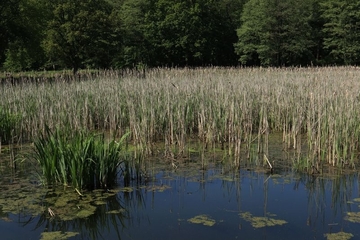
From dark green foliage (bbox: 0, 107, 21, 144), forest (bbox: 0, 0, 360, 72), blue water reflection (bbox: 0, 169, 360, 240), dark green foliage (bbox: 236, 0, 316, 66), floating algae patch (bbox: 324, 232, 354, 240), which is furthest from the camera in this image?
dark green foliage (bbox: 236, 0, 316, 66)

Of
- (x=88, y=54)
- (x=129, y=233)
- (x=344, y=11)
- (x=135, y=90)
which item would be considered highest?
(x=344, y=11)

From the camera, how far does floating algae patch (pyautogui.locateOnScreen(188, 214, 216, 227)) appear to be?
4.49 metres

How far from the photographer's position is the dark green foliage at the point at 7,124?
7.91 metres

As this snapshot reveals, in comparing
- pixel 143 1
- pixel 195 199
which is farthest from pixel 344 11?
pixel 195 199

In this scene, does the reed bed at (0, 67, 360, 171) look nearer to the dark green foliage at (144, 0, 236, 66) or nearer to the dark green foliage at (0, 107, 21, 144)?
the dark green foliage at (0, 107, 21, 144)

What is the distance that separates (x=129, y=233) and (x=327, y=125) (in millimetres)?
3860

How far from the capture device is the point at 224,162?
6.64 metres

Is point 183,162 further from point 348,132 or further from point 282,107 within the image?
point 282,107

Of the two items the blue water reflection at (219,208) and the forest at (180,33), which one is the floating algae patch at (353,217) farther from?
the forest at (180,33)

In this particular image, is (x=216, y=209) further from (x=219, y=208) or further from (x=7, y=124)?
(x=7, y=124)

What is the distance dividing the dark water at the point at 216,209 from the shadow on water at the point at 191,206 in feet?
0.03

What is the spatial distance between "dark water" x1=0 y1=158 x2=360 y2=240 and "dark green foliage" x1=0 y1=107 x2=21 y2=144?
7.25 ft

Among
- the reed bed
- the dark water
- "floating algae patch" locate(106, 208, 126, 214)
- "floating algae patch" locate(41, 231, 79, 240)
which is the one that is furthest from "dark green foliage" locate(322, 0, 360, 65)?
"floating algae patch" locate(41, 231, 79, 240)

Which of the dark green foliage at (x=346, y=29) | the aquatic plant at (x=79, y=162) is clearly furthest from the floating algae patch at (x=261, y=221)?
the dark green foliage at (x=346, y=29)
